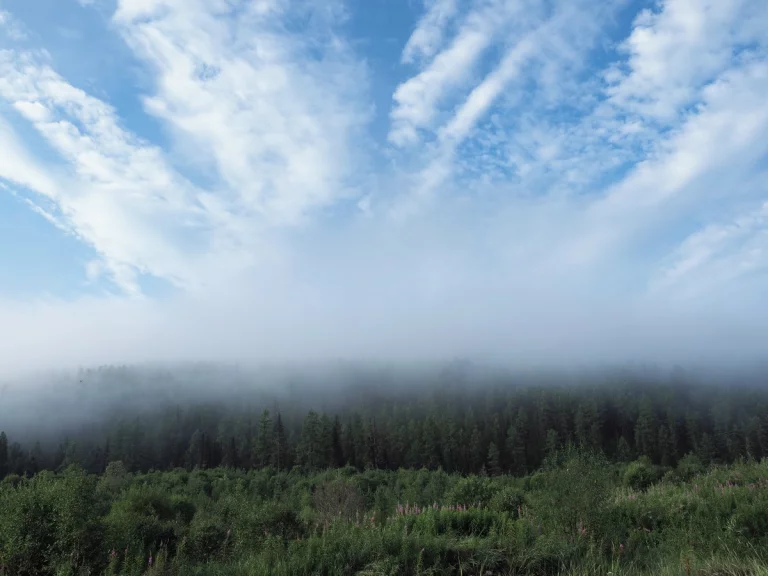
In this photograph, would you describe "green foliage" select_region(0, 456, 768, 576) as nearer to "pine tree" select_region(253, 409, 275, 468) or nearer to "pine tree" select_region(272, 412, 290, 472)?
"pine tree" select_region(253, 409, 275, 468)

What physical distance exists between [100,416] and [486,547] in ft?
760

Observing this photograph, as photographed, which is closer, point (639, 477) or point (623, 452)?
point (639, 477)

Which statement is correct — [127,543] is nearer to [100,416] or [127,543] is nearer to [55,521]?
[55,521]

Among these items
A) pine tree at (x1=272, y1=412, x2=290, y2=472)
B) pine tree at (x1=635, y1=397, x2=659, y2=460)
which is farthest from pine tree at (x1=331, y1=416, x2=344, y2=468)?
pine tree at (x1=635, y1=397, x2=659, y2=460)

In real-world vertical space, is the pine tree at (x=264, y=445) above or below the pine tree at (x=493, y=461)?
above

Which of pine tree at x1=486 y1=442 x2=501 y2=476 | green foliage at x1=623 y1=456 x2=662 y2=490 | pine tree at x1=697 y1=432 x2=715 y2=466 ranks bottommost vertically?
pine tree at x1=486 y1=442 x2=501 y2=476

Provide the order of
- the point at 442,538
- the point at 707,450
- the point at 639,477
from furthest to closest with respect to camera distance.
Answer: the point at 707,450
the point at 639,477
the point at 442,538

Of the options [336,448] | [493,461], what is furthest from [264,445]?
[493,461]

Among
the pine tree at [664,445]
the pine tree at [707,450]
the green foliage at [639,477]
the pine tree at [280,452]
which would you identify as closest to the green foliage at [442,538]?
the green foliage at [639,477]

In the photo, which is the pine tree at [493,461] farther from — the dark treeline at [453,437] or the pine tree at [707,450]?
the pine tree at [707,450]

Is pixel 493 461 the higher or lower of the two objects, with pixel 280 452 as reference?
lower

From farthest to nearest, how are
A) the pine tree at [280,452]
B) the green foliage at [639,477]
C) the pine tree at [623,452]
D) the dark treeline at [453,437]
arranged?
1. the pine tree at [280,452]
2. the dark treeline at [453,437]
3. the pine tree at [623,452]
4. the green foliage at [639,477]

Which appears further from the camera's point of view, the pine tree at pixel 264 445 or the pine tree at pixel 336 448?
the pine tree at pixel 336 448

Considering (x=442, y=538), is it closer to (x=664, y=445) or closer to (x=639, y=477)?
(x=639, y=477)
